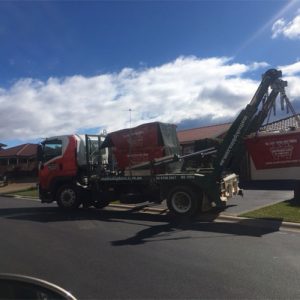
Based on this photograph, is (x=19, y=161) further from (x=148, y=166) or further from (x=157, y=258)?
(x=157, y=258)

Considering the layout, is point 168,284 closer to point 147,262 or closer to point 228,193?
point 147,262

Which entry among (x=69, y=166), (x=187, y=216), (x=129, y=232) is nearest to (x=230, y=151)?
(x=187, y=216)

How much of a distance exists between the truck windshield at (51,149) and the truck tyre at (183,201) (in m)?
5.17

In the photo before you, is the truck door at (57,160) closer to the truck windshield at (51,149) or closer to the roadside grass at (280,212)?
the truck windshield at (51,149)

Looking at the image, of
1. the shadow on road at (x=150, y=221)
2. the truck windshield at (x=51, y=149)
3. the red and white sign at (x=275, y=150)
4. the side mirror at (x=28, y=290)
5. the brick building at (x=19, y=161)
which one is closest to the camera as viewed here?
the side mirror at (x=28, y=290)

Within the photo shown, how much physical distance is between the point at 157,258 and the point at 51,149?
10.2m

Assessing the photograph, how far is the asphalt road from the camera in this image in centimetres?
642

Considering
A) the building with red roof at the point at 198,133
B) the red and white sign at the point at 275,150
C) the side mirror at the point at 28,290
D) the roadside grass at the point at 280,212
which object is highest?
the building with red roof at the point at 198,133

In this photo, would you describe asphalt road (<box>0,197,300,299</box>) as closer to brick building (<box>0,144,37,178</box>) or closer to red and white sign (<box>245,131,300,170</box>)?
red and white sign (<box>245,131,300,170</box>)

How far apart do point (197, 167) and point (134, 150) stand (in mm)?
2510

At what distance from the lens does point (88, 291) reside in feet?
21.0

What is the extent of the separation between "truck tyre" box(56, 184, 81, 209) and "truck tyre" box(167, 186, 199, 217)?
4.07 metres

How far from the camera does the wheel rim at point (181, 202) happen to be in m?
13.9

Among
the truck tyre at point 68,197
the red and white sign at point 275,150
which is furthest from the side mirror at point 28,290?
the truck tyre at point 68,197
